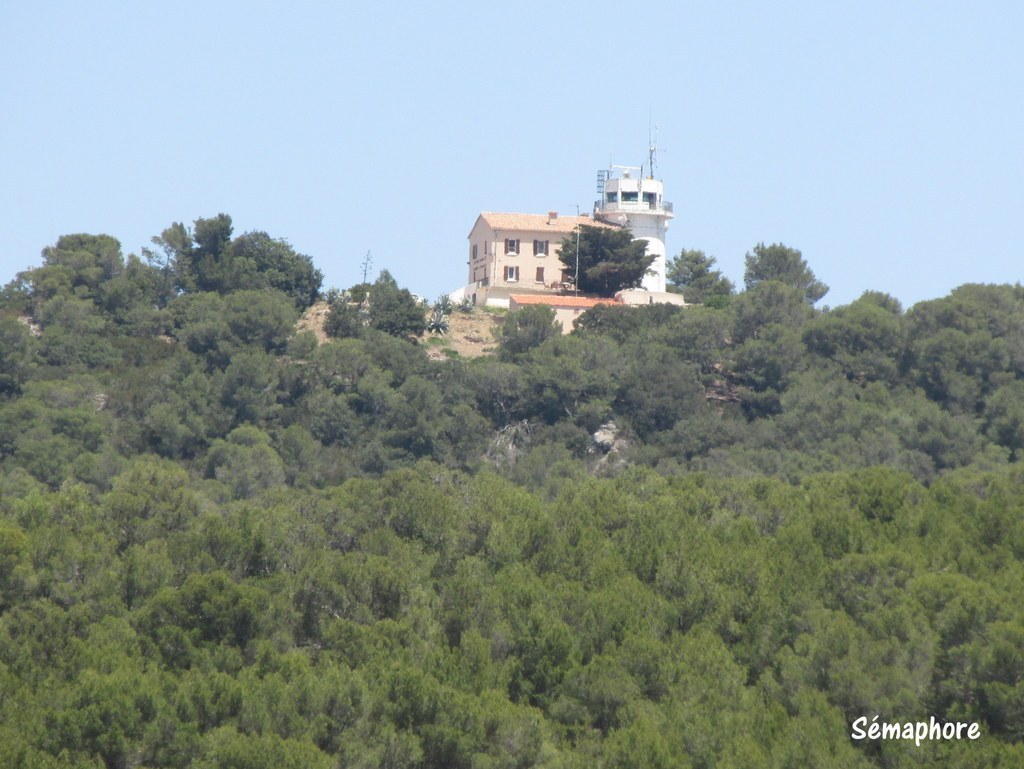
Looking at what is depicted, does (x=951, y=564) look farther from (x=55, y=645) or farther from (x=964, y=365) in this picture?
(x=964, y=365)

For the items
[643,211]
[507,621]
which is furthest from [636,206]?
[507,621]

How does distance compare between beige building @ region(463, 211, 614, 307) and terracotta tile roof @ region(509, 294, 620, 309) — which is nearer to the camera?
terracotta tile roof @ region(509, 294, 620, 309)

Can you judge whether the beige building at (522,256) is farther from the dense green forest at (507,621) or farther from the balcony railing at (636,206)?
the dense green forest at (507,621)

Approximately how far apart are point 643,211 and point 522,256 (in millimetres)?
3838

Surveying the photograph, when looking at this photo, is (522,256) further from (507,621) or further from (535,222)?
(507,621)

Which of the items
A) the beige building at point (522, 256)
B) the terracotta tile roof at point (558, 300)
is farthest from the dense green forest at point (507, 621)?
the beige building at point (522, 256)

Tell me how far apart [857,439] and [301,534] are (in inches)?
1019

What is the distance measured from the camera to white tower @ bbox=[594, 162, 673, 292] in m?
62.6

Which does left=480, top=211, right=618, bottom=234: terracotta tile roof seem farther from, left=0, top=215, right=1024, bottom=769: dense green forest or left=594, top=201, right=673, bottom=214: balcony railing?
left=0, top=215, right=1024, bottom=769: dense green forest

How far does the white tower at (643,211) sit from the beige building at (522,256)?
0.68 meters

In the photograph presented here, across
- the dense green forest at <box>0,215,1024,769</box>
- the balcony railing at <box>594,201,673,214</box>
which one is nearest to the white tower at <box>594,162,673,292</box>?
the balcony railing at <box>594,201,673,214</box>

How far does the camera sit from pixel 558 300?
60500 millimetres

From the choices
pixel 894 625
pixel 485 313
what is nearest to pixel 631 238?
pixel 485 313

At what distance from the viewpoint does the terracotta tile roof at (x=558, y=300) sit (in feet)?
198
